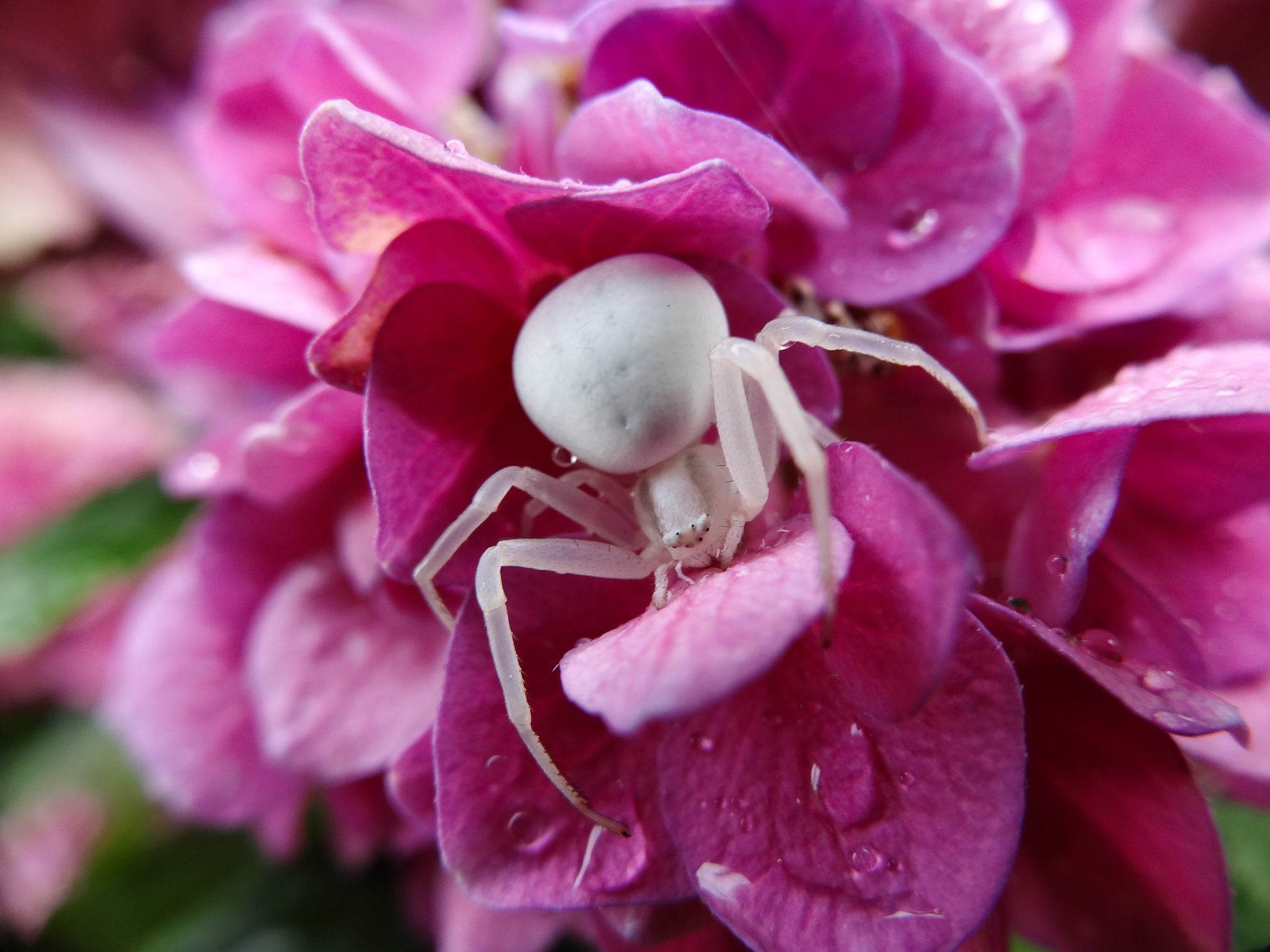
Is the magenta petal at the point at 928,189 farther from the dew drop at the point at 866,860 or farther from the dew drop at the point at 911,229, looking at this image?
the dew drop at the point at 866,860

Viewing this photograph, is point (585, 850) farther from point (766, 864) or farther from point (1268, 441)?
point (1268, 441)

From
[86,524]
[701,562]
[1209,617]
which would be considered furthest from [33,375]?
[1209,617]

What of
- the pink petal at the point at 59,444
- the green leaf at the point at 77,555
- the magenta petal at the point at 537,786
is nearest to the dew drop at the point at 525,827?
the magenta petal at the point at 537,786

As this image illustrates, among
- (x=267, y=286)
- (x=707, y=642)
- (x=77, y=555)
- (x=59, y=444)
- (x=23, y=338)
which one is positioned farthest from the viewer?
(x=23, y=338)

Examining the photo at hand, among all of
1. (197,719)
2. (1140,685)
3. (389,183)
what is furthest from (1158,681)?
(197,719)

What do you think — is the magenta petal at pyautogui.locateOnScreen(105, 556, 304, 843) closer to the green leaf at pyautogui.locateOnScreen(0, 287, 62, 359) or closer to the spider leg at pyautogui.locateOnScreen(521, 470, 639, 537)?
the spider leg at pyautogui.locateOnScreen(521, 470, 639, 537)

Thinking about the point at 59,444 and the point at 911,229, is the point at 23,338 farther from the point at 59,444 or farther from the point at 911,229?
the point at 911,229

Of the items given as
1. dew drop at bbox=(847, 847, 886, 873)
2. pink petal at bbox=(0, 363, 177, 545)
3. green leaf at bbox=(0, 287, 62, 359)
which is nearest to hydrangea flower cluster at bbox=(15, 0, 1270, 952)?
dew drop at bbox=(847, 847, 886, 873)
